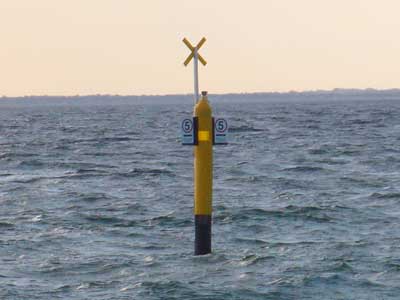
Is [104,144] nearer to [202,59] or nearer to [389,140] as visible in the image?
[389,140]

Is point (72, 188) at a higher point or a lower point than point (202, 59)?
lower

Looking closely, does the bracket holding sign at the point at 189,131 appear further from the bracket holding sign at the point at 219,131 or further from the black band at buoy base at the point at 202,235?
the black band at buoy base at the point at 202,235

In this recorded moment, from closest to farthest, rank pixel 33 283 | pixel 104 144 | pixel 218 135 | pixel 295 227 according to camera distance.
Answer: pixel 33 283 < pixel 218 135 < pixel 295 227 < pixel 104 144

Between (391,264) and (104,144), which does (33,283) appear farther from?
(104,144)

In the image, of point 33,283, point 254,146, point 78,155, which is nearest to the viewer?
point 33,283

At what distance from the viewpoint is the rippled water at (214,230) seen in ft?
58.6

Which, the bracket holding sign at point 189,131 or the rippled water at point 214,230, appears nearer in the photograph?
the rippled water at point 214,230

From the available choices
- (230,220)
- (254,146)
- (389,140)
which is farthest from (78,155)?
(230,220)

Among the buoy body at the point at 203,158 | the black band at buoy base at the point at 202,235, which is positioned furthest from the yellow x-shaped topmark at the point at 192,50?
the black band at buoy base at the point at 202,235

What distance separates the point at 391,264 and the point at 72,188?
15.0 m

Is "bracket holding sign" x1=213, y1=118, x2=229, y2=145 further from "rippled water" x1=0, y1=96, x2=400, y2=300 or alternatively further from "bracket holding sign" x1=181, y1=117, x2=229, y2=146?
"rippled water" x1=0, y1=96, x2=400, y2=300

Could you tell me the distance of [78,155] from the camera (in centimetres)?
4938

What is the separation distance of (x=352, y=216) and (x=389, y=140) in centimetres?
3066

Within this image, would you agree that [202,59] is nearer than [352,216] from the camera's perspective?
Yes
